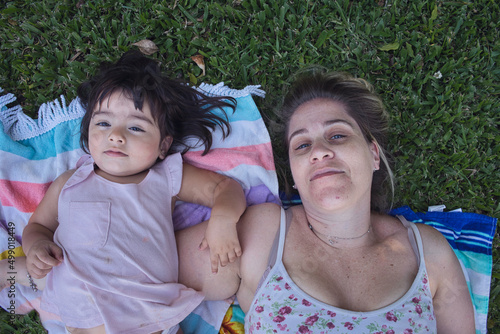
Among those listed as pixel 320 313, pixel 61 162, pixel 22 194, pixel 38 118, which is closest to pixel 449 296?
pixel 320 313

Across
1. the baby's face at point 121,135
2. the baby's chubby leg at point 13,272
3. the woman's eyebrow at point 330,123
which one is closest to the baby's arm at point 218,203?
the baby's face at point 121,135

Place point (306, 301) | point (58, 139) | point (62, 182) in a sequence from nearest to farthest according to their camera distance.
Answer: point (306, 301) → point (62, 182) → point (58, 139)

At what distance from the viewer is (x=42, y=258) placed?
226cm

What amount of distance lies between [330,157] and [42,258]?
5.80ft

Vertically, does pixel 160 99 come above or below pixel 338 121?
above

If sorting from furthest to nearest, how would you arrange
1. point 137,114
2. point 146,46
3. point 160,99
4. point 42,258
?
point 146,46
point 160,99
point 137,114
point 42,258

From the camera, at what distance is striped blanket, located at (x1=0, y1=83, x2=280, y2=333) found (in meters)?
2.70

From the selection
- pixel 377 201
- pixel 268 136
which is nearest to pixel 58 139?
pixel 268 136

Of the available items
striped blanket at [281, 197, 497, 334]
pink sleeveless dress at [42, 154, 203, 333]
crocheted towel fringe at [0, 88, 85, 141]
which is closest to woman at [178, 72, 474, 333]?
pink sleeveless dress at [42, 154, 203, 333]

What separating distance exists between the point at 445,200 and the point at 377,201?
0.65 meters

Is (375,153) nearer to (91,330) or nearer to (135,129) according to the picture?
(135,129)

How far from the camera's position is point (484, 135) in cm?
312

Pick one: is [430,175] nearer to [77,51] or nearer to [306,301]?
[306,301]

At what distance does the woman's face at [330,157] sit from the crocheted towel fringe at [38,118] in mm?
1674
